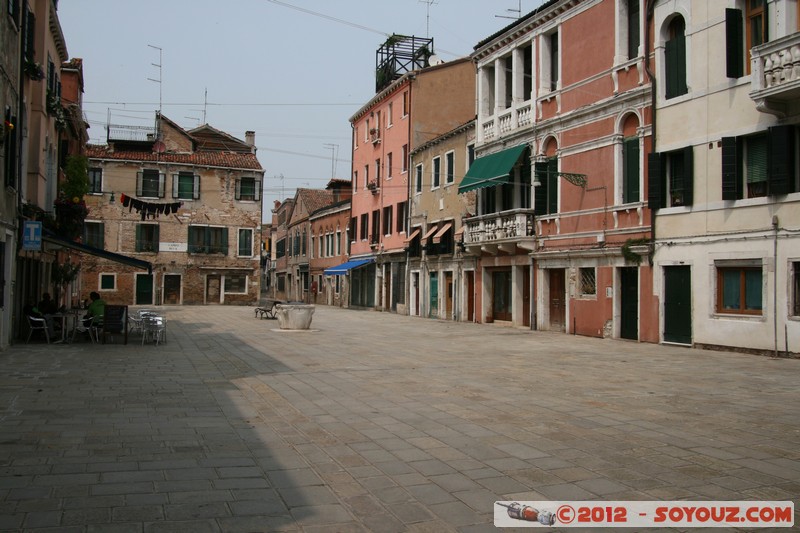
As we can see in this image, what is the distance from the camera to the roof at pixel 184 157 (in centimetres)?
4447

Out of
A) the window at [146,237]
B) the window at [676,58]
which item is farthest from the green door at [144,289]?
the window at [676,58]

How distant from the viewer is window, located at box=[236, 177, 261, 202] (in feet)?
153

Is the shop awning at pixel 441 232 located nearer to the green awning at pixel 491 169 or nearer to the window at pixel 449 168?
the window at pixel 449 168

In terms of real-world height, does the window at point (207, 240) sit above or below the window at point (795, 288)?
above

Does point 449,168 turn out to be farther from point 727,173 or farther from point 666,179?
point 727,173

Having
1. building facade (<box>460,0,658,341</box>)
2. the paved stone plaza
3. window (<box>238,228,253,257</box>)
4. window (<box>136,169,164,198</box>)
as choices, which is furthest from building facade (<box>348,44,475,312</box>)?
the paved stone plaza

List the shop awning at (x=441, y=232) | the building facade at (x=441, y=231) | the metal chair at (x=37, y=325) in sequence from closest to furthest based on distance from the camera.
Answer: the metal chair at (x=37, y=325)
the building facade at (x=441, y=231)
the shop awning at (x=441, y=232)

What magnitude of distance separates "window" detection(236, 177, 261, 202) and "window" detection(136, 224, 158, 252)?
5778 mm

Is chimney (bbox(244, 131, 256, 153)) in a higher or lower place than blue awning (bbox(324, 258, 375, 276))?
higher

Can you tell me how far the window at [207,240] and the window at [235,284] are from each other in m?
1.73

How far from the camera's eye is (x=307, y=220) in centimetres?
5712

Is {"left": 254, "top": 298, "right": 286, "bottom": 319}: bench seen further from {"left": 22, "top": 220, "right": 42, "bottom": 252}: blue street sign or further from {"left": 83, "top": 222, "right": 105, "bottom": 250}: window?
{"left": 83, "top": 222, "right": 105, "bottom": 250}: window

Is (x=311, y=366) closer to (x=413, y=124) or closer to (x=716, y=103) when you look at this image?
(x=716, y=103)

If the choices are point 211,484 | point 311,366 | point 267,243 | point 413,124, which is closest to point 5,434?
point 211,484
